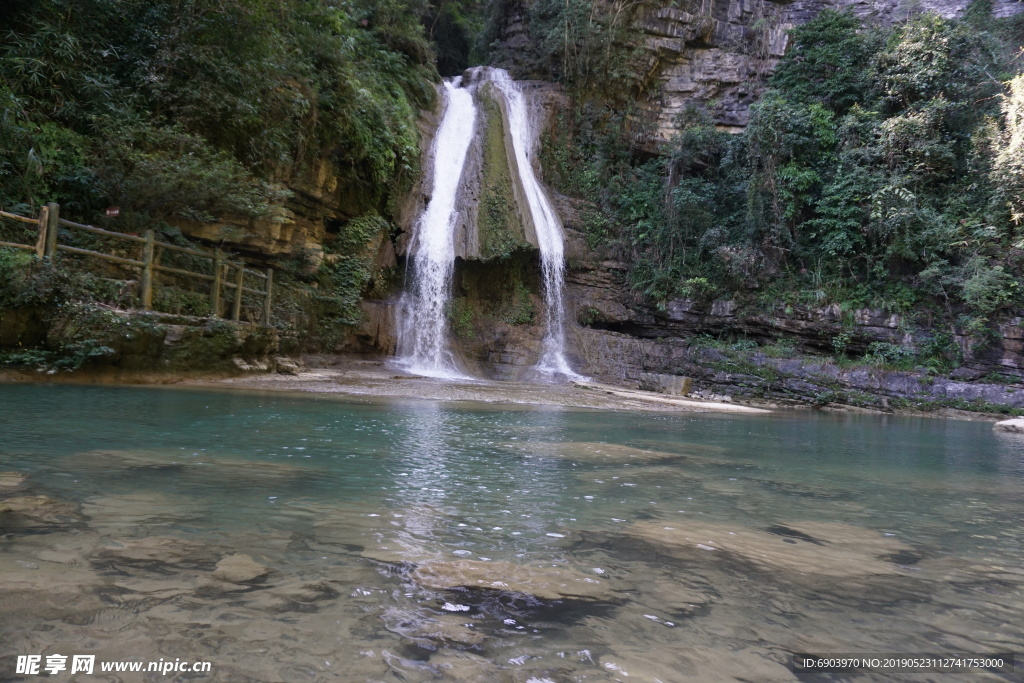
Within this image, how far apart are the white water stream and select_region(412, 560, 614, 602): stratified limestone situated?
442 inches

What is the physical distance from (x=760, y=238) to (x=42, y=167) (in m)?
16.7

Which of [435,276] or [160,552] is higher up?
[435,276]

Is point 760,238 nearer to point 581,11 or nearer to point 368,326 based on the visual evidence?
point 581,11

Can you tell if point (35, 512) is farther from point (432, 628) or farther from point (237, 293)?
point (237, 293)

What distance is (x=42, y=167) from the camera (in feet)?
28.9

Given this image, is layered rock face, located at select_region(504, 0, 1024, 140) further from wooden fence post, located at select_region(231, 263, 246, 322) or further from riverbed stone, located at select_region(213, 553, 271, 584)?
riverbed stone, located at select_region(213, 553, 271, 584)

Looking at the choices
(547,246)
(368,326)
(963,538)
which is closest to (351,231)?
(368,326)

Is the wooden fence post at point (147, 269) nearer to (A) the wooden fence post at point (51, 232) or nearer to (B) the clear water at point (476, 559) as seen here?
(A) the wooden fence post at point (51, 232)

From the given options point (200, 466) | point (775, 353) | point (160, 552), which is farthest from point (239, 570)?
point (775, 353)

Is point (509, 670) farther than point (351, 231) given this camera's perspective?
No

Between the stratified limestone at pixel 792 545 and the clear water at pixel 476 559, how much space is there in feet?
0.05

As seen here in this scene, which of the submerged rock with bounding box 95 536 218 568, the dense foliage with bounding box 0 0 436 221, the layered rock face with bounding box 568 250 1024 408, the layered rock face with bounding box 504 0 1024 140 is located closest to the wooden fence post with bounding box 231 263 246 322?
the dense foliage with bounding box 0 0 436 221

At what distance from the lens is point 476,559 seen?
85.2 inches

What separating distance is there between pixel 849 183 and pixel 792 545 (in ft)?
56.8
